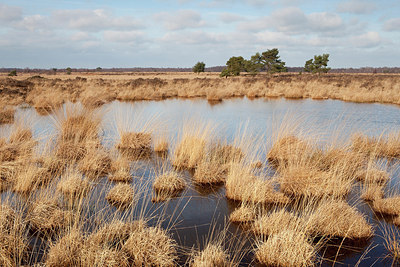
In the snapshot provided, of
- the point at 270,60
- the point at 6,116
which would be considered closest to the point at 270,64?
the point at 270,60

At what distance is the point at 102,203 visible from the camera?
4.52 m

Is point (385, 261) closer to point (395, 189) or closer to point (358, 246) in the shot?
point (358, 246)

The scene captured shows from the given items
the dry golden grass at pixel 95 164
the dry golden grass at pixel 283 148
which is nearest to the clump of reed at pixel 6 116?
the dry golden grass at pixel 95 164

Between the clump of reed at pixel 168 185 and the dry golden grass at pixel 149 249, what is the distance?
1616 mm

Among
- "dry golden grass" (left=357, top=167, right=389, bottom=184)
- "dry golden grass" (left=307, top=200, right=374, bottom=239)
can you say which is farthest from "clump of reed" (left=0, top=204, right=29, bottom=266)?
"dry golden grass" (left=357, top=167, right=389, bottom=184)

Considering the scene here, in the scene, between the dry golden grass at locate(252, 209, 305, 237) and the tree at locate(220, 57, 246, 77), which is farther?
the tree at locate(220, 57, 246, 77)

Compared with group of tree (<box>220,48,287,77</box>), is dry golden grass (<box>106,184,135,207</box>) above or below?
below

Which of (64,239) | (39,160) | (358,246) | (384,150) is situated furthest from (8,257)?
(384,150)

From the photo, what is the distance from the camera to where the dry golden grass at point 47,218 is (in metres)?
3.78

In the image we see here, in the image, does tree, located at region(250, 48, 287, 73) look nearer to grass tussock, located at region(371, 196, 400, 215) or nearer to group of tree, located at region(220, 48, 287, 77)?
group of tree, located at region(220, 48, 287, 77)

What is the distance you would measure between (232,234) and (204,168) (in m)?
2.03

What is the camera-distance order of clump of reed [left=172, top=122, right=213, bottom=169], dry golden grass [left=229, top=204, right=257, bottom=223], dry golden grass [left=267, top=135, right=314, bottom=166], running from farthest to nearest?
dry golden grass [left=267, top=135, right=314, bottom=166] < clump of reed [left=172, top=122, right=213, bottom=169] < dry golden grass [left=229, top=204, right=257, bottom=223]

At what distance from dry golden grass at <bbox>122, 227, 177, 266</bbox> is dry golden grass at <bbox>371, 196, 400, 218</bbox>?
3171 millimetres

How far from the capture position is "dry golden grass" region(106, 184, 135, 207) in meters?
4.58
